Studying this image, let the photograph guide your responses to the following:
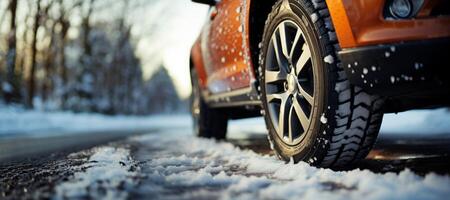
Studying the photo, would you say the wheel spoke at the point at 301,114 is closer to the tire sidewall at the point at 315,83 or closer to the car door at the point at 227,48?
the tire sidewall at the point at 315,83

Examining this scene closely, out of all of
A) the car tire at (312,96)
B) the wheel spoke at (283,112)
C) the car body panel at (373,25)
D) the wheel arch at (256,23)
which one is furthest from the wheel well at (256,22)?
the car body panel at (373,25)

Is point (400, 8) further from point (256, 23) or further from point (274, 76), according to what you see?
point (256, 23)

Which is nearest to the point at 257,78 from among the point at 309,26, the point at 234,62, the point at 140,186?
the point at 234,62

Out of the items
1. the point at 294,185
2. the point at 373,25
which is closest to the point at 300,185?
the point at 294,185

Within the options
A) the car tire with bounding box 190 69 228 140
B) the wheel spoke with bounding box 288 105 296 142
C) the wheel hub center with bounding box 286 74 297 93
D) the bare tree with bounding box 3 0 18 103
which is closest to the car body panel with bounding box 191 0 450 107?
the car tire with bounding box 190 69 228 140

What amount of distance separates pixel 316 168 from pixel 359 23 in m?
0.75

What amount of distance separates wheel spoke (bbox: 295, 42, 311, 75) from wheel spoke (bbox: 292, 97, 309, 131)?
18cm

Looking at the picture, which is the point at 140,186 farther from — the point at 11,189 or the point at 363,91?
the point at 363,91

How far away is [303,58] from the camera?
8.02ft

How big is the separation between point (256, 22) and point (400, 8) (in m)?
1.35

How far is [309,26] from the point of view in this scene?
2314mm

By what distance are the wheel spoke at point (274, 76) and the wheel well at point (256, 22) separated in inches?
13.2

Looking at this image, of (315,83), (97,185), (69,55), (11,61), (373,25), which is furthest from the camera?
(69,55)

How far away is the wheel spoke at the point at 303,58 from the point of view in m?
2.39
